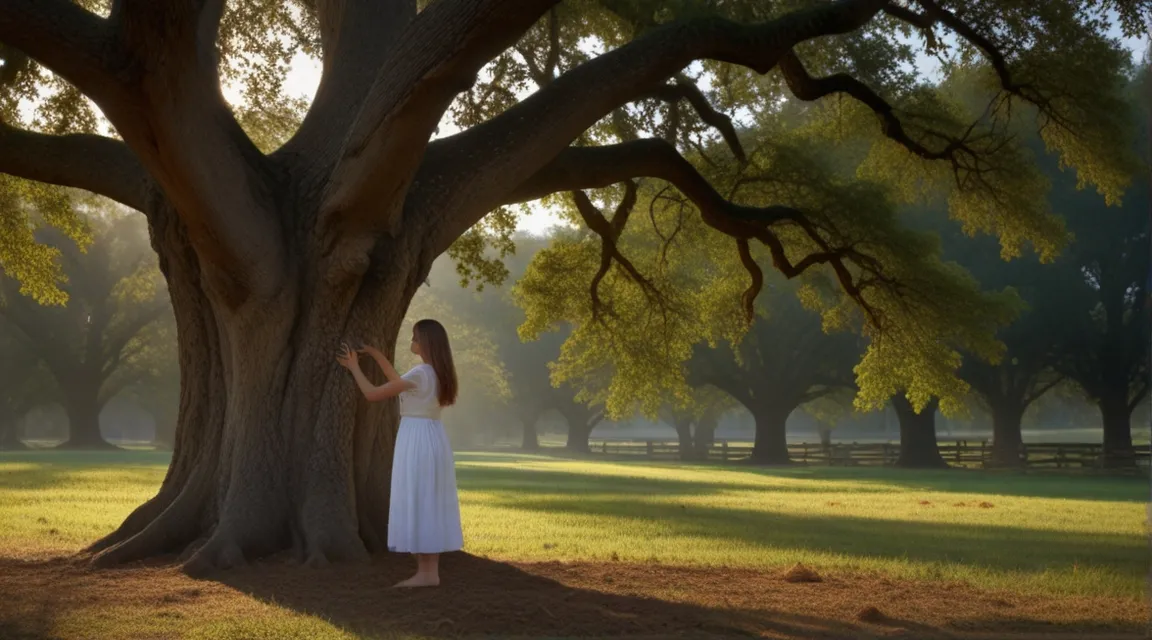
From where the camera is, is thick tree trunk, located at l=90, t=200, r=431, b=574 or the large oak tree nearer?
the large oak tree

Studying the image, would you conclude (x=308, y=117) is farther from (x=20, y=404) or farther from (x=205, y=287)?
(x=20, y=404)

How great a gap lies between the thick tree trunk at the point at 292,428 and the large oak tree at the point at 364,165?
0.07 ft

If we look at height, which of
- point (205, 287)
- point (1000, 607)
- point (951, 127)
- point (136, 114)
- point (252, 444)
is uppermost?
point (951, 127)

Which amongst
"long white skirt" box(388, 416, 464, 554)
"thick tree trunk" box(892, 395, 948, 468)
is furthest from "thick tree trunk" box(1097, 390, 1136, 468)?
"long white skirt" box(388, 416, 464, 554)

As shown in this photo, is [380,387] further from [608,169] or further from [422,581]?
[608,169]

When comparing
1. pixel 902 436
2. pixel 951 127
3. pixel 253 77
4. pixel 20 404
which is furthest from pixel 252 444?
pixel 20 404

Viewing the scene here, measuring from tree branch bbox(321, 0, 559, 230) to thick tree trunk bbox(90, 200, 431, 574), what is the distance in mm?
825

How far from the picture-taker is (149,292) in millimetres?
43188

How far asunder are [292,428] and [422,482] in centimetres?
218

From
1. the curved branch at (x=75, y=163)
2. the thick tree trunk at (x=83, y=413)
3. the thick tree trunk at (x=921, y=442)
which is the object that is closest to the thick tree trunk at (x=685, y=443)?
the thick tree trunk at (x=921, y=442)

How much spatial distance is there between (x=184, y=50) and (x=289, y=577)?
4.22 metres

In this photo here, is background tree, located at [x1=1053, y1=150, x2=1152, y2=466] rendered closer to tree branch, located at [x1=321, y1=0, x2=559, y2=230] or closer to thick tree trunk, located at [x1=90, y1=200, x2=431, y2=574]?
thick tree trunk, located at [x1=90, y1=200, x2=431, y2=574]

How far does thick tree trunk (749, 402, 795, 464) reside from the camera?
4794 centimetres

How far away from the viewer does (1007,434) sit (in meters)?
42.1
